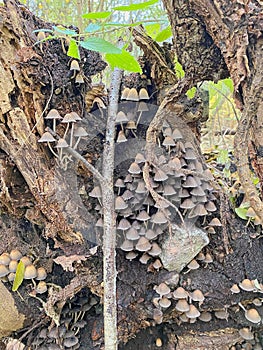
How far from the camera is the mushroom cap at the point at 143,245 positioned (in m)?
1.92

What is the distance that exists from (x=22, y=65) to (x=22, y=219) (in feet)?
3.40

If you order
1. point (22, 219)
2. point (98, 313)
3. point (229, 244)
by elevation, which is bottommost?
point (98, 313)

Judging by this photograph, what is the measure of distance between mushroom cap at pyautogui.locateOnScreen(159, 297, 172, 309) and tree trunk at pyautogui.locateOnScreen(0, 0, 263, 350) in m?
0.08

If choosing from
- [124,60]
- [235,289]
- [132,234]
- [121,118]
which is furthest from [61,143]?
[235,289]

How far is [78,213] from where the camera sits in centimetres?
196

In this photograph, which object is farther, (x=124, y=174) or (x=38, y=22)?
(x=124, y=174)

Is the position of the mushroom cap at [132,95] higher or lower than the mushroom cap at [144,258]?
higher

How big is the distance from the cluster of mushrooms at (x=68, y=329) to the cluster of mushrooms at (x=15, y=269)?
0.82ft

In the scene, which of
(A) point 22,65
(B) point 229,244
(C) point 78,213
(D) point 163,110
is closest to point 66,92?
(A) point 22,65

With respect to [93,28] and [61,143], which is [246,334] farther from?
[93,28]

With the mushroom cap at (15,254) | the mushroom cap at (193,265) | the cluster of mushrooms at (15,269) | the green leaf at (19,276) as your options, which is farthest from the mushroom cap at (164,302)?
the mushroom cap at (15,254)

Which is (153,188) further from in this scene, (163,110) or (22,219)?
(22,219)

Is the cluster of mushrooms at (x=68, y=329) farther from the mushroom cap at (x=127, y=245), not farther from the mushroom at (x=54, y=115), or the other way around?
the mushroom at (x=54, y=115)

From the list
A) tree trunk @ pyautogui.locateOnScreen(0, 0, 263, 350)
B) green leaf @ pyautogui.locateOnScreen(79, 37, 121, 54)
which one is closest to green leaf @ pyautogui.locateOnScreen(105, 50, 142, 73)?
green leaf @ pyautogui.locateOnScreen(79, 37, 121, 54)
